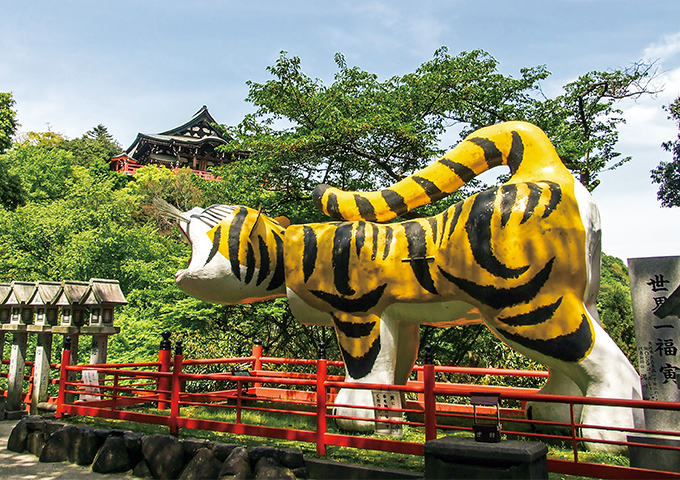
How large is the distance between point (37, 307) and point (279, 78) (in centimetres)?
692

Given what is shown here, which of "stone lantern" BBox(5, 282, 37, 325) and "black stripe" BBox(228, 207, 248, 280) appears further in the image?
"stone lantern" BBox(5, 282, 37, 325)

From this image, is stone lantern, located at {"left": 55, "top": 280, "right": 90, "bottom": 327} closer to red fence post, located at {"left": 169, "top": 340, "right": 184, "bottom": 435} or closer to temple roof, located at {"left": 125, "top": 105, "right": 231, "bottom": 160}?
red fence post, located at {"left": 169, "top": 340, "right": 184, "bottom": 435}

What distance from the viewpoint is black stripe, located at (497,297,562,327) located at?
4641 mm

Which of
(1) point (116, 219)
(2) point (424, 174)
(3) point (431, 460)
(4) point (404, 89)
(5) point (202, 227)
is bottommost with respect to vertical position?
(3) point (431, 460)

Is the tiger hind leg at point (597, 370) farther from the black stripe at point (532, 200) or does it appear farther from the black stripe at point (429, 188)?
the black stripe at point (429, 188)

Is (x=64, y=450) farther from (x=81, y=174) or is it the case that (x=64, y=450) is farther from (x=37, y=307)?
(x=81, y=174)

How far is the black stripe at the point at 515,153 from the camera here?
214 inches

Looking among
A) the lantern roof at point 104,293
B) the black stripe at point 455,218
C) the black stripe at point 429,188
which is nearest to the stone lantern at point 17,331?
the lantern roof at point 104,293

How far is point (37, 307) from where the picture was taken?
25.6ft

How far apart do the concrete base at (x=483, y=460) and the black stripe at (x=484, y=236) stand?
176cm

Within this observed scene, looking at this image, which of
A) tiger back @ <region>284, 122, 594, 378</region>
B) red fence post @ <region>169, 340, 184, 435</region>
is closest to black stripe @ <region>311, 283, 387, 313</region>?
tiger back @ <region>284, 122, 594, 378</region>

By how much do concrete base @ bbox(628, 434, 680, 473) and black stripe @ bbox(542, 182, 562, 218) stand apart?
195cm

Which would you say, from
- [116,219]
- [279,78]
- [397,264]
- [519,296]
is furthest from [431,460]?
[116,219]

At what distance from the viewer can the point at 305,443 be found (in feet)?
17.5
